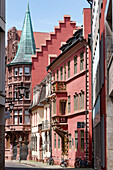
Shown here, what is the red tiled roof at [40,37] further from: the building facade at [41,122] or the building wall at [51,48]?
the building facade at [41,122]

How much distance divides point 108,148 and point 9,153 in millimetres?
56843

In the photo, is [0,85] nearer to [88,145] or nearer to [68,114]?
[88,145]

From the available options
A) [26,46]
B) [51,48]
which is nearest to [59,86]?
[51,48]

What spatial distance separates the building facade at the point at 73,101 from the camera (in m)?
37.6

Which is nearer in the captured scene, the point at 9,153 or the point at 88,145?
the point at 88,145

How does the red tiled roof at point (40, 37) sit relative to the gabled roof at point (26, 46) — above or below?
above

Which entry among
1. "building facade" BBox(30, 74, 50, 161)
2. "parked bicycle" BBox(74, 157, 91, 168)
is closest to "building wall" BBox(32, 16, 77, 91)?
"building facade" BBox(30, 74, 50, 161)

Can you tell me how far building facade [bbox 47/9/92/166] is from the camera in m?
37.6

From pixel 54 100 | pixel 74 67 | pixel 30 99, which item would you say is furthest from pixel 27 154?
pixel 74 67

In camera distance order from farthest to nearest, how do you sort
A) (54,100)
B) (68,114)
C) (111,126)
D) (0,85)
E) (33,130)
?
(33,130) → (54,100) → (68,114) → (0,85) → (111,126)

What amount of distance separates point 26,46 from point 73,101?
33.9 m

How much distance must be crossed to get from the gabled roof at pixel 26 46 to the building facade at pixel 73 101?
2274 centimetres

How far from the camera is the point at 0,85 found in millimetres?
22188

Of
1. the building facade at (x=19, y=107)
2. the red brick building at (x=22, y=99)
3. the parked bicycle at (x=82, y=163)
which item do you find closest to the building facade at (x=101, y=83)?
the parked bicycle at (x=82, y=163)
